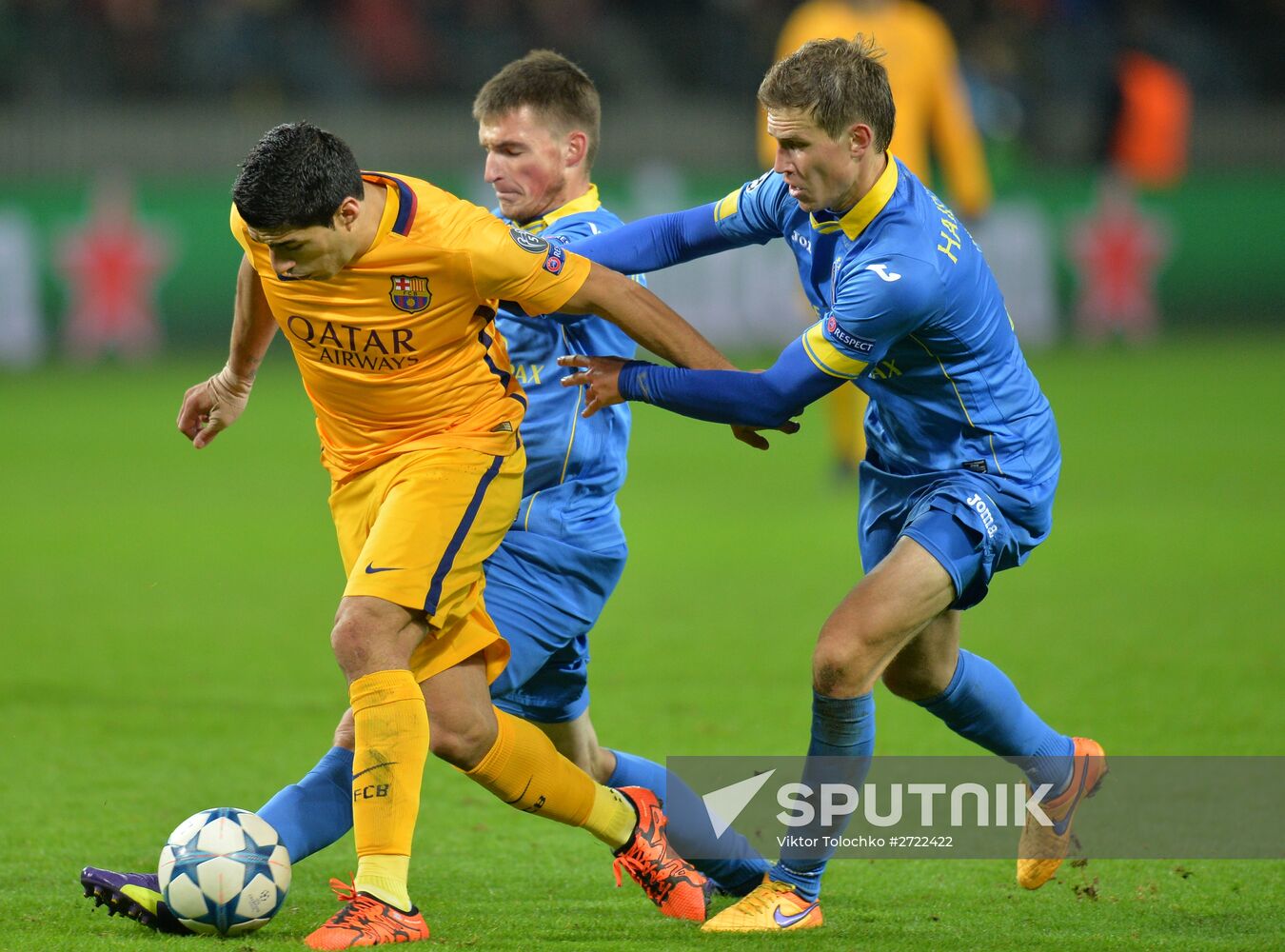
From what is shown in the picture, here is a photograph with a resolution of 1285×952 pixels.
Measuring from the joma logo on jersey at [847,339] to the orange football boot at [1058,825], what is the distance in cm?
133

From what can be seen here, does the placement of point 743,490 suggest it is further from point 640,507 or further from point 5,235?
point 5,235

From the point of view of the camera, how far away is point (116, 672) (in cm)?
676

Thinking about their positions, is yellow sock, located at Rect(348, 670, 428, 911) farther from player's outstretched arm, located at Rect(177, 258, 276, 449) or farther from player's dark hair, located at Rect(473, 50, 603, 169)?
player's dark hair, located at Rect(473, 50, 603, 169)

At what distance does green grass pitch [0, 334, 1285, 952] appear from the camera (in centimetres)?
414

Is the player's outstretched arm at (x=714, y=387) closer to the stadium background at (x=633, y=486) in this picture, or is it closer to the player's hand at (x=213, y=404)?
the player's hand at (x=213, y=404)

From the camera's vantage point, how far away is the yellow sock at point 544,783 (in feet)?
12.9

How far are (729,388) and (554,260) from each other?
49 centimetres

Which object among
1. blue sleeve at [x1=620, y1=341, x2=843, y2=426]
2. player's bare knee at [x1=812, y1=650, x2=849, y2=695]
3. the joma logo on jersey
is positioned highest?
the joma logo on jersey

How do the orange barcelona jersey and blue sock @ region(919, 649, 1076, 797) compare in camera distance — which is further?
blue sock @ region(919, 649, 1076, 797)

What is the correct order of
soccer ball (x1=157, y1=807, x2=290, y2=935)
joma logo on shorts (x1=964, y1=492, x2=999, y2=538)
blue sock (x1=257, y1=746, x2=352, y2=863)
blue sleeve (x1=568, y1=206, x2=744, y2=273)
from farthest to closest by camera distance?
blue sleeve (x1=568, y1=206, x2=744, y2=273) < joma logo on shorts (x1=964, y1=492, x2=999, y2=538) < blue sock (x1=257, y1=746, x2=352, y2=863) < soccer ball (x1=157, y1=807, x2=290, y2=935)

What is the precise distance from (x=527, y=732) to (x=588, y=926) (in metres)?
0.46

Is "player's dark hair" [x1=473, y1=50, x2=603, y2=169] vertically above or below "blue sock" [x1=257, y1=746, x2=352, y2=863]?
above

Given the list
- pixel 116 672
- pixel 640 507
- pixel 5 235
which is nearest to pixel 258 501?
pixel 640 507

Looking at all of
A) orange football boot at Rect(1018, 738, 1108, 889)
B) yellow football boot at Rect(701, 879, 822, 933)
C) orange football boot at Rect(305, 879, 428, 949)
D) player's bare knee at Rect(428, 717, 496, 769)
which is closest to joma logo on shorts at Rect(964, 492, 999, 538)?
orange football boot at Rect(1018, 738, 1108, 889)
